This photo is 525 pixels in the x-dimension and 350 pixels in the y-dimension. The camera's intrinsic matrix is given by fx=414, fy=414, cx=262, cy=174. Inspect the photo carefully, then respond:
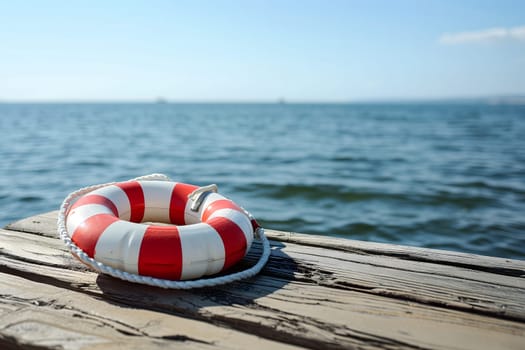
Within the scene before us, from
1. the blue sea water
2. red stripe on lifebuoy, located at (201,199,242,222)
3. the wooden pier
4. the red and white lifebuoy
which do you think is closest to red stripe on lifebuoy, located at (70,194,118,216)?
the red and white lifebuoy

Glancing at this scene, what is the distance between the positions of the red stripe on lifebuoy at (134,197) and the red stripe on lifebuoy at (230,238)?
1.61 feet

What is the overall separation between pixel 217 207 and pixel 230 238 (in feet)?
0.92

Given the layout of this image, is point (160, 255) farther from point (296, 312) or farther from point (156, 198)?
point (156, 198)

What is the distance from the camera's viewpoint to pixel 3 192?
22.3 feet

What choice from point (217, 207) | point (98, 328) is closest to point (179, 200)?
point (217, 207)

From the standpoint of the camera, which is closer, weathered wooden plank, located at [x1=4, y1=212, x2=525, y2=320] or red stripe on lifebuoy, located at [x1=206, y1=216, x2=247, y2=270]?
weathered wooden plank, located at [x1=4, y1=212, x2=525, y2=320]

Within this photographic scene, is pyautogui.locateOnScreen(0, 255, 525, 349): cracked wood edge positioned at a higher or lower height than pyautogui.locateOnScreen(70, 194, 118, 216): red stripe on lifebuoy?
lower

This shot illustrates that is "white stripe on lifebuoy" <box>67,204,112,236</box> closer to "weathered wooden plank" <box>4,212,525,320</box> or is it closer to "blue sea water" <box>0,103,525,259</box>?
"weathered wooden plank" <box>4,212,525,320</box>

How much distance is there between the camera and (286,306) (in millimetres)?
1343

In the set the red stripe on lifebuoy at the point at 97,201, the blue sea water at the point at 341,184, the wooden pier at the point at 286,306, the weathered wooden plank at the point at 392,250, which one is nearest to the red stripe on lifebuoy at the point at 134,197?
the red stripe on lifebuoy at the point at 97,201

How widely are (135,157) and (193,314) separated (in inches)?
428

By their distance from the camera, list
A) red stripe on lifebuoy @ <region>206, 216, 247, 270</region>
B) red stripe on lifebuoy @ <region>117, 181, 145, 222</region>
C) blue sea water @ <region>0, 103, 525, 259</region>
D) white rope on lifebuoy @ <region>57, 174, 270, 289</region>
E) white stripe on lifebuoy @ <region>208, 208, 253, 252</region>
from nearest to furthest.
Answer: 1. white rope on lifebuoy @ <region>57, 174, 270, 289</region>
2. red stripe on lifebuoy @ <region>206, 216, 247, 270</region>
3. white stripe on lifebuoy @ <region>208, 208, 253, 252</region>
4. red stripe on lifebuoy @ <region>117, 181, 145, 222</region>
5. blue sea water @ <region>0, 103, 525, 259</region>

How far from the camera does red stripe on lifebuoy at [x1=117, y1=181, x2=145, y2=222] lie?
1.91 m

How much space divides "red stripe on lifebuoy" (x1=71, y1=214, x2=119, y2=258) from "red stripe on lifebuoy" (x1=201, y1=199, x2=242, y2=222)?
422 millimetres
